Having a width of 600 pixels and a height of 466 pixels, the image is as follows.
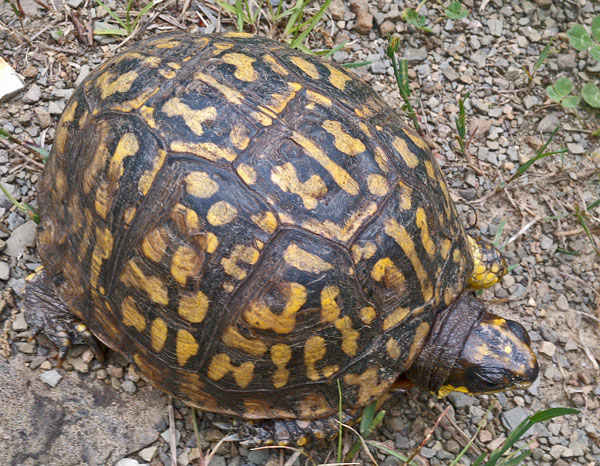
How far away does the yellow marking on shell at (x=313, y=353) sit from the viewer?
230 cm

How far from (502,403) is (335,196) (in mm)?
1414

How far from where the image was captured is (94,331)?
2.69 meters

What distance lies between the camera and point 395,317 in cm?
240

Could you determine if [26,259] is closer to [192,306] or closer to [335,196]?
[192,306]

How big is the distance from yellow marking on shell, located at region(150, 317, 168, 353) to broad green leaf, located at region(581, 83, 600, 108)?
2622mm

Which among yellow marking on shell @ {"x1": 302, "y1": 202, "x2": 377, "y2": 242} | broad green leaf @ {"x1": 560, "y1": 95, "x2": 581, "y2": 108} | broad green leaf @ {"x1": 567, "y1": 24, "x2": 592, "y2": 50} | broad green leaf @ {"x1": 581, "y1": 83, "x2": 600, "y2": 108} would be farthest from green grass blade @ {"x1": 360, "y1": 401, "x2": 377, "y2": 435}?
broad green leaf @ {"x1": 567, "y1": 24, "x2": 592, "y2": 50}

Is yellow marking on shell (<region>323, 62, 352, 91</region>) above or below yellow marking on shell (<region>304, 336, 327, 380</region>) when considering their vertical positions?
above

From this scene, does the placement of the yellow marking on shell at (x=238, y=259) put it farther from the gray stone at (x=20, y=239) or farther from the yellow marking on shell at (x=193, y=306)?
the gray stone at (x=20, y=239)

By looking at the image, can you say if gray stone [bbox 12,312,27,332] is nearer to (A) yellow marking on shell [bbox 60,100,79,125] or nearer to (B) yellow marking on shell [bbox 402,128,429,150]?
(A) yellow marking on shell [bbox 60,100,79,125]

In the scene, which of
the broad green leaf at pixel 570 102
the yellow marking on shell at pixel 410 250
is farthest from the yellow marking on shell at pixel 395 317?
the broad green leaf at pixel 570 102

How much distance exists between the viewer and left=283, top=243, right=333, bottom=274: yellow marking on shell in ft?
7.13

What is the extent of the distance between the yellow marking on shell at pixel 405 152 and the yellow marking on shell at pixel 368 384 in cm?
79

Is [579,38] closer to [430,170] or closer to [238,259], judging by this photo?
[430,170]

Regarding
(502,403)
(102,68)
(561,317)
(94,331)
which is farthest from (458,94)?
(94,331)
